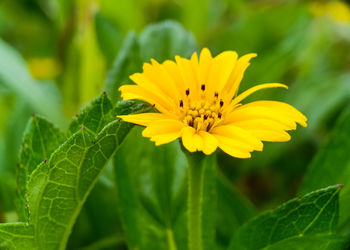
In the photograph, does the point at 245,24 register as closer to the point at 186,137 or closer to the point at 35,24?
the point at 186,137

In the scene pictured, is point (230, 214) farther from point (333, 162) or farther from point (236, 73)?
point (236, 73)

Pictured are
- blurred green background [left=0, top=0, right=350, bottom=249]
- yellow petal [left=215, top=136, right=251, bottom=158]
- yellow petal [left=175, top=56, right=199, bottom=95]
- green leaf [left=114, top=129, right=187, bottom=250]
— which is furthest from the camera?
blurred green background [left=0, top=0, right=350, bottom=249]

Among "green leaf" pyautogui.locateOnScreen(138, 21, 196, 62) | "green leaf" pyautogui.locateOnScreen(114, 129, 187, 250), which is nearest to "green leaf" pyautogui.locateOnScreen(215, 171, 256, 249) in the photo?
"green leaf" pyautogui.locateOnScreen(114, 129, 187, 250)

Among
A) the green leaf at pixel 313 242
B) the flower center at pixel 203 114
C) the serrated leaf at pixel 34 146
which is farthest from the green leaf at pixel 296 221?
the serrated leaf at pixel 34 146

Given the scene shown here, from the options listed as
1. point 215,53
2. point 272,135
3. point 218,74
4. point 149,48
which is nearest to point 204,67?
point 218,74

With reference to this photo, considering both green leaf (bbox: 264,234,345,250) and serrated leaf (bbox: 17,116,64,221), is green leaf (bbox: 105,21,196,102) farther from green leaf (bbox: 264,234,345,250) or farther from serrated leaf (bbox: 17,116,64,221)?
green leaf (bbox: 264,234,345,250)

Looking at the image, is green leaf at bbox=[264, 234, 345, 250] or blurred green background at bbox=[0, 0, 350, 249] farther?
blurred green background at bbox=[0, 0, 350, 249]

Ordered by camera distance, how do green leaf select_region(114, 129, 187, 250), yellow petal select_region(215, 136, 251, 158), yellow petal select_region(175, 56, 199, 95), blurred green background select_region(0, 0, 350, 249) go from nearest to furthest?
yellow petal select_region(215, 136, 251, 158), yellow petal select_region(175, 56, 199, 95), green leaf select_region(114, 129, 187, 250), blurred green background select_region(0, 0, 350, 249)
